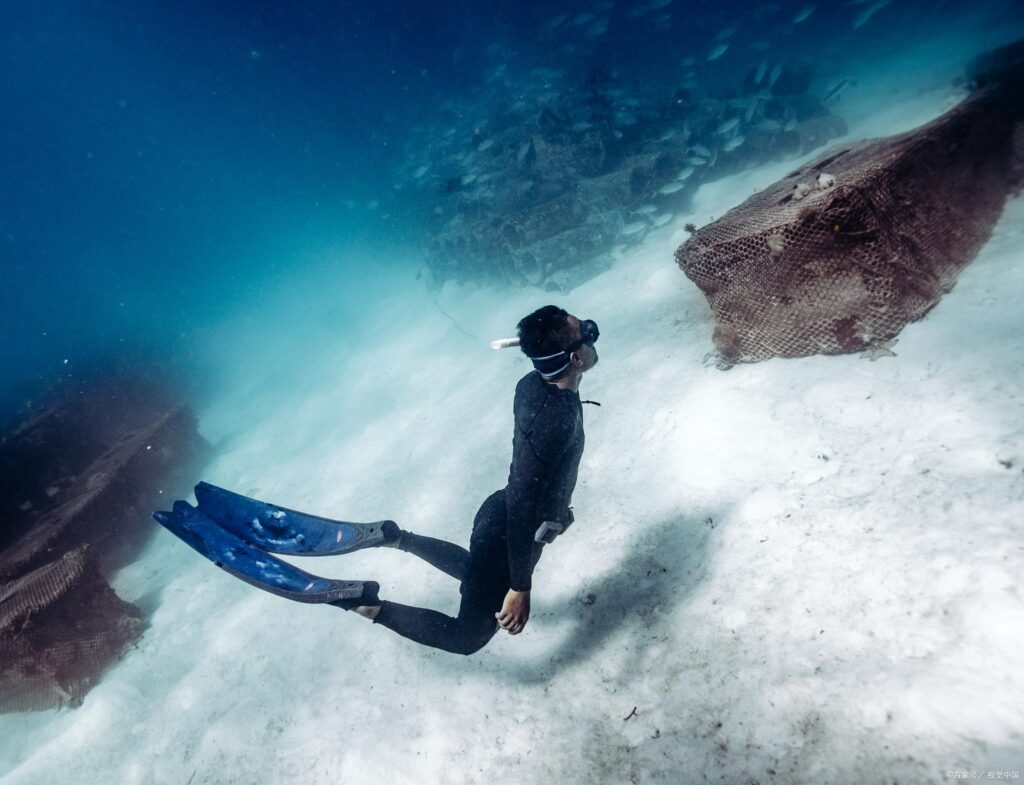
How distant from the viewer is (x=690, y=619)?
9.64ft

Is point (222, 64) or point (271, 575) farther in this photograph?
point (222, 64)

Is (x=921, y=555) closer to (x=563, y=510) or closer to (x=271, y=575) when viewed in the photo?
(x=563, y=510)

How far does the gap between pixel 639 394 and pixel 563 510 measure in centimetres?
292

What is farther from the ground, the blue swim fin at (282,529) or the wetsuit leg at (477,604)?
the blue swim fin at (282,529)

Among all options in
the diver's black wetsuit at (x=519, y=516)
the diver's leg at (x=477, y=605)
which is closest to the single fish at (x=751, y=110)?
the diver's black wetsuit at (x=519, y=516)

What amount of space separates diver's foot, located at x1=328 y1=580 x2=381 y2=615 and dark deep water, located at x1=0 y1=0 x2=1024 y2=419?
21396 mm

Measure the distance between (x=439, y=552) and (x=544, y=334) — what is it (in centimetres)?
238

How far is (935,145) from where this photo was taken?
4.22 metres

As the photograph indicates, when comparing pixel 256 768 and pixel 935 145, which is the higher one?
pixel 935 145

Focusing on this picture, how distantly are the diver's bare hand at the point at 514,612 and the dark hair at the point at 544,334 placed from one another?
1.53 m

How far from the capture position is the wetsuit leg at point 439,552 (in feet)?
13.2

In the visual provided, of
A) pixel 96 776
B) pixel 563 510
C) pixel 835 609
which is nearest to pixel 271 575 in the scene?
pixel 563 510

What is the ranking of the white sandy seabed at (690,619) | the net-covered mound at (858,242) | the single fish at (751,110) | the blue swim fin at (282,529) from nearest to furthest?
the white sandy seabed at (690,619) < the net-covered mound at (858,242) < the blue swim fin at (282,529) < the single fish at (751,110)

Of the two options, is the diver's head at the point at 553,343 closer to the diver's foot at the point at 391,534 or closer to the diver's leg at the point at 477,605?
the diver's leg at the point at 477,605
